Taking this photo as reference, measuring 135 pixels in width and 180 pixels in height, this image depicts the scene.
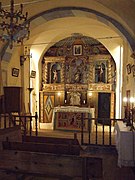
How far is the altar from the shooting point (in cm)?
1070

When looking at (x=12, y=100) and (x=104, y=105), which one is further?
(x=104, y=105)

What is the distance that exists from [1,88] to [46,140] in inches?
162

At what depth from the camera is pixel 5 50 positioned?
7.98 meters

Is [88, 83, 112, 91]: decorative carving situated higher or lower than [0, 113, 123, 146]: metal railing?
higher

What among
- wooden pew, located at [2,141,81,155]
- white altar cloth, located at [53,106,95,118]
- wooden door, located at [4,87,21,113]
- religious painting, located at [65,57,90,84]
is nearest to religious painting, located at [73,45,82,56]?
religious painting, located at [65,57,90,84]

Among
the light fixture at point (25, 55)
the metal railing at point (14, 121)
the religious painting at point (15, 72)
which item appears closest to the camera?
the metal railing at point (14, 121)

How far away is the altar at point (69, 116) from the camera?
35.1ft

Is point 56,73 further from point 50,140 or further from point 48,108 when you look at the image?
point 50,140

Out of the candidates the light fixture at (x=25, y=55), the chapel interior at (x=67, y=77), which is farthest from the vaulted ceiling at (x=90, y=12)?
the light fixture at (x=25, y=55)

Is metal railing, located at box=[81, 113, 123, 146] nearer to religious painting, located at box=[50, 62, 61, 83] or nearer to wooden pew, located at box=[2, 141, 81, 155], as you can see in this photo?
wooden pew, located at box=[2, 141, 81, 155]

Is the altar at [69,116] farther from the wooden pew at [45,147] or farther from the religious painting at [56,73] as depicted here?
the wooden pew at [45,147]

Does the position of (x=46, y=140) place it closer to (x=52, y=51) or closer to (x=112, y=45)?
(x=112, y=45)

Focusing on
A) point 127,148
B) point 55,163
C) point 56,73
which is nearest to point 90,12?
point 127,148

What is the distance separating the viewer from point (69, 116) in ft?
35.7
